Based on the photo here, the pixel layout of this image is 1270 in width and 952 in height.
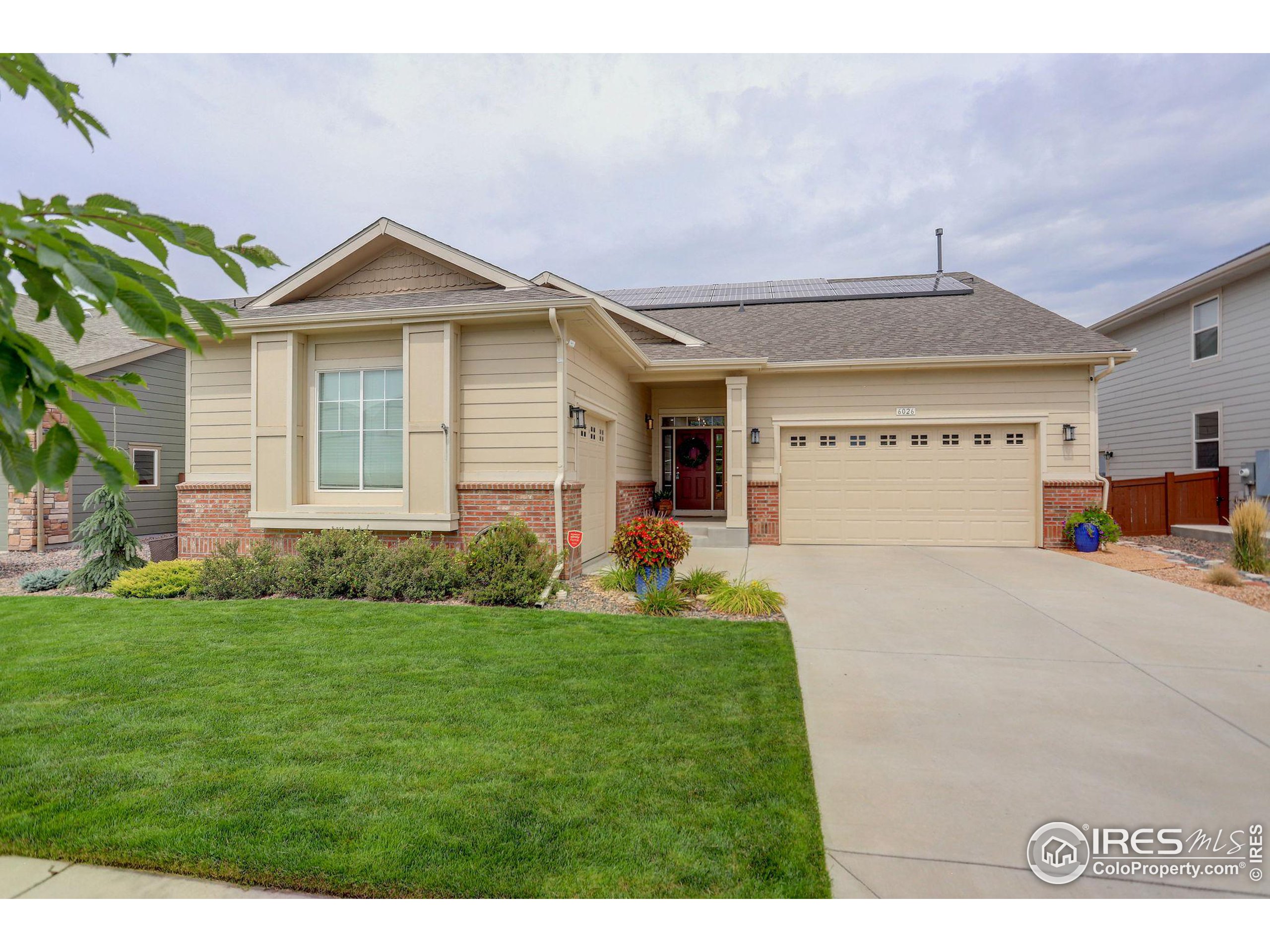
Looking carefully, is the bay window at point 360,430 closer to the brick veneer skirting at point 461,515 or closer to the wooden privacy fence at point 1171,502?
the brick veneer skirting at point 461,515

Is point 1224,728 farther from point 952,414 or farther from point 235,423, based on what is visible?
point 235,423

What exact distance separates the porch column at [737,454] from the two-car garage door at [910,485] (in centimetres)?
88

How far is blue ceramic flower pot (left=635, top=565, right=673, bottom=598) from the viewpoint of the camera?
7.02m

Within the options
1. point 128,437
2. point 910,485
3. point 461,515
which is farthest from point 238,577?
point 910,485

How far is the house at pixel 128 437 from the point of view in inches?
454

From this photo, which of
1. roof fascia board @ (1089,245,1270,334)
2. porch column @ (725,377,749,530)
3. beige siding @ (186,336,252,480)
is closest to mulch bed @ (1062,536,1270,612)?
roof fascia board @ (1089,245,1270,334)

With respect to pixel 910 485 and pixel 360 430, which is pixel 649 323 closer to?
pixel 910 485

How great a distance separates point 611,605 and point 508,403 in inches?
122

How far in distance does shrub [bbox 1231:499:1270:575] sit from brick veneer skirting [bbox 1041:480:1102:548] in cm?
257

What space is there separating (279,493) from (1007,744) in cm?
863

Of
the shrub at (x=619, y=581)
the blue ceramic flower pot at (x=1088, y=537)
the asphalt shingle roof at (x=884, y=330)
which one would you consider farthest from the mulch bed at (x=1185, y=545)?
the shrub at (x=619, y=581)

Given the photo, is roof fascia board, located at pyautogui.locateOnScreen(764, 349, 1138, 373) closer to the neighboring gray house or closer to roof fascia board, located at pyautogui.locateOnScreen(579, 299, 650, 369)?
roof fascia board, located at pyautogui.locateOnScreen(579, 299, 650, 369)

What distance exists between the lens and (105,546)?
804 cm

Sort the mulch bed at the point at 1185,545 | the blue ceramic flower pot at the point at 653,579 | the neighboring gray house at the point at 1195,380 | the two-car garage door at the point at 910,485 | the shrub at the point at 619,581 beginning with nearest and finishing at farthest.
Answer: the blue ceramic flower pot at the point at 653,579, the shrub at the point at 619,581, the mulch bed at the point at 1185,545, the two-car garage door at the point at 910,485, the neighboring gray house at the point at 1195,380
